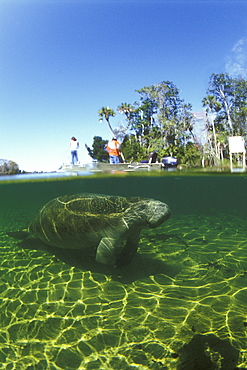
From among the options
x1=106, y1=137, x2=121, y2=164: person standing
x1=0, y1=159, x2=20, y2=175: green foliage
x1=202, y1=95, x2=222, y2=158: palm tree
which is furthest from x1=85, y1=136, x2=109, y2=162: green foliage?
x1=106, y1=137, x2=121, y2=164: person standing

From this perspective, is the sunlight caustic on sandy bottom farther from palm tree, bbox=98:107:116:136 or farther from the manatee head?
palm tree, bbox=98:107:116:136

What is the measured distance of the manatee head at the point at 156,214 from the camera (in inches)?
140

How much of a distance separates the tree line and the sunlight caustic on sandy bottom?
2628 centimetres

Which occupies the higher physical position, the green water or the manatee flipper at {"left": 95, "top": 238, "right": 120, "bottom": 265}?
the manatee flipper at {"left": 95, "top": 238, "right": 120, "bottom": 265}

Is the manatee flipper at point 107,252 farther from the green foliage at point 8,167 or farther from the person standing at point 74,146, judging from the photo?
the green foliage at point 8,167

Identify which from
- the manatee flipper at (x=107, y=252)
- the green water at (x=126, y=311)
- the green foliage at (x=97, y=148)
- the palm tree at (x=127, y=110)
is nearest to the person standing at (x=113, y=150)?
the green water at (x=126, y=311)

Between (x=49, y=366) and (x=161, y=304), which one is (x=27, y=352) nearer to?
(x=49, y=366)

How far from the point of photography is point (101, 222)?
380cm

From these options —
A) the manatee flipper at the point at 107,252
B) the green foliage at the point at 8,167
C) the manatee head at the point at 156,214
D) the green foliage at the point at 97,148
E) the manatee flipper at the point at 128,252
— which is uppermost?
the green foliage at the point at 97,148

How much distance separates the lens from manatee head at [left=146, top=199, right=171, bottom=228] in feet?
11.6

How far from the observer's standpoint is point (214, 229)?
7625mm

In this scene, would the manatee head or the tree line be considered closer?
the manatee head

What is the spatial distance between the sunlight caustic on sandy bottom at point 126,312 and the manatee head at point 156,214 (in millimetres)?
971

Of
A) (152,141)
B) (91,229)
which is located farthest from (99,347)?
(152,141)
